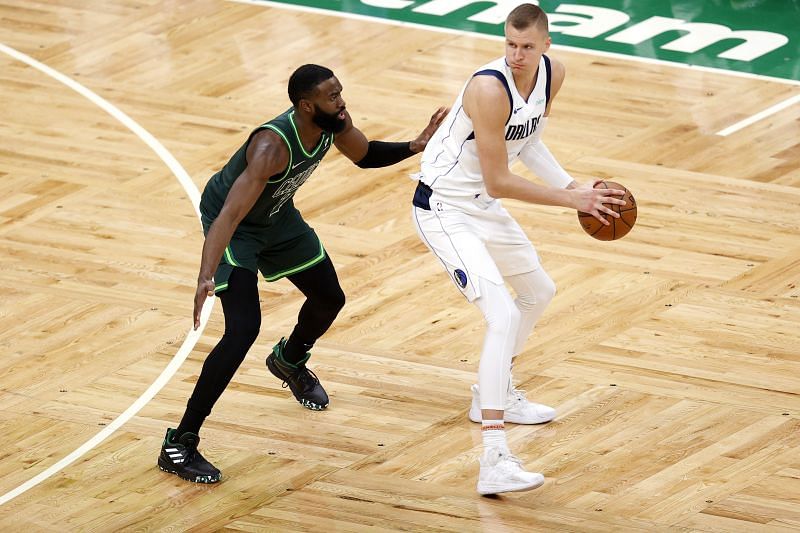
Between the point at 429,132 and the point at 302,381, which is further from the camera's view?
the point at 302,381

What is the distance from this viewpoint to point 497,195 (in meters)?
7.00

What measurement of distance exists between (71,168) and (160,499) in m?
4.46

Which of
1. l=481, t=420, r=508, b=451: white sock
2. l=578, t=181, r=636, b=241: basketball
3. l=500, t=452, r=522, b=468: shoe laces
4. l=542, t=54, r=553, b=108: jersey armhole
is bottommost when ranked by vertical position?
l=500, t=452, r=522, b=468: shoe laces

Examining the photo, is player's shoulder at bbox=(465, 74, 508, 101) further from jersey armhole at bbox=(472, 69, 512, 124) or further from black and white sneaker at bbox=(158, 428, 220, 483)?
black and white sneaker at bbox=(158, 428, 220, 483)

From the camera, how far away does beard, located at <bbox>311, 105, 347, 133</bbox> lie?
7.12 meters

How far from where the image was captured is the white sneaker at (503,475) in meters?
6.98

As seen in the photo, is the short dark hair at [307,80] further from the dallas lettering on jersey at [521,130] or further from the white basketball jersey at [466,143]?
the dallas lettering on jersey at [521,130]

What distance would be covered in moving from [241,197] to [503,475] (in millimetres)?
1600

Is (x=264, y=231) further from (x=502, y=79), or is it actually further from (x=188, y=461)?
(x=502, y=79)

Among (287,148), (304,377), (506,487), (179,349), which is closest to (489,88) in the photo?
(287,148)

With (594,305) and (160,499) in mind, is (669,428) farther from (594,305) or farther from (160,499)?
(160,499)

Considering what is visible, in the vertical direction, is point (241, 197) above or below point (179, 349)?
above

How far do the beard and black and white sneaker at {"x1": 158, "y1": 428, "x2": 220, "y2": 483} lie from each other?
1.46 meters

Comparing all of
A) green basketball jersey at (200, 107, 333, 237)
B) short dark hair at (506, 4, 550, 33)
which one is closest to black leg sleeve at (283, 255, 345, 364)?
green basketball jersey at (200, 107, 333, 237)
